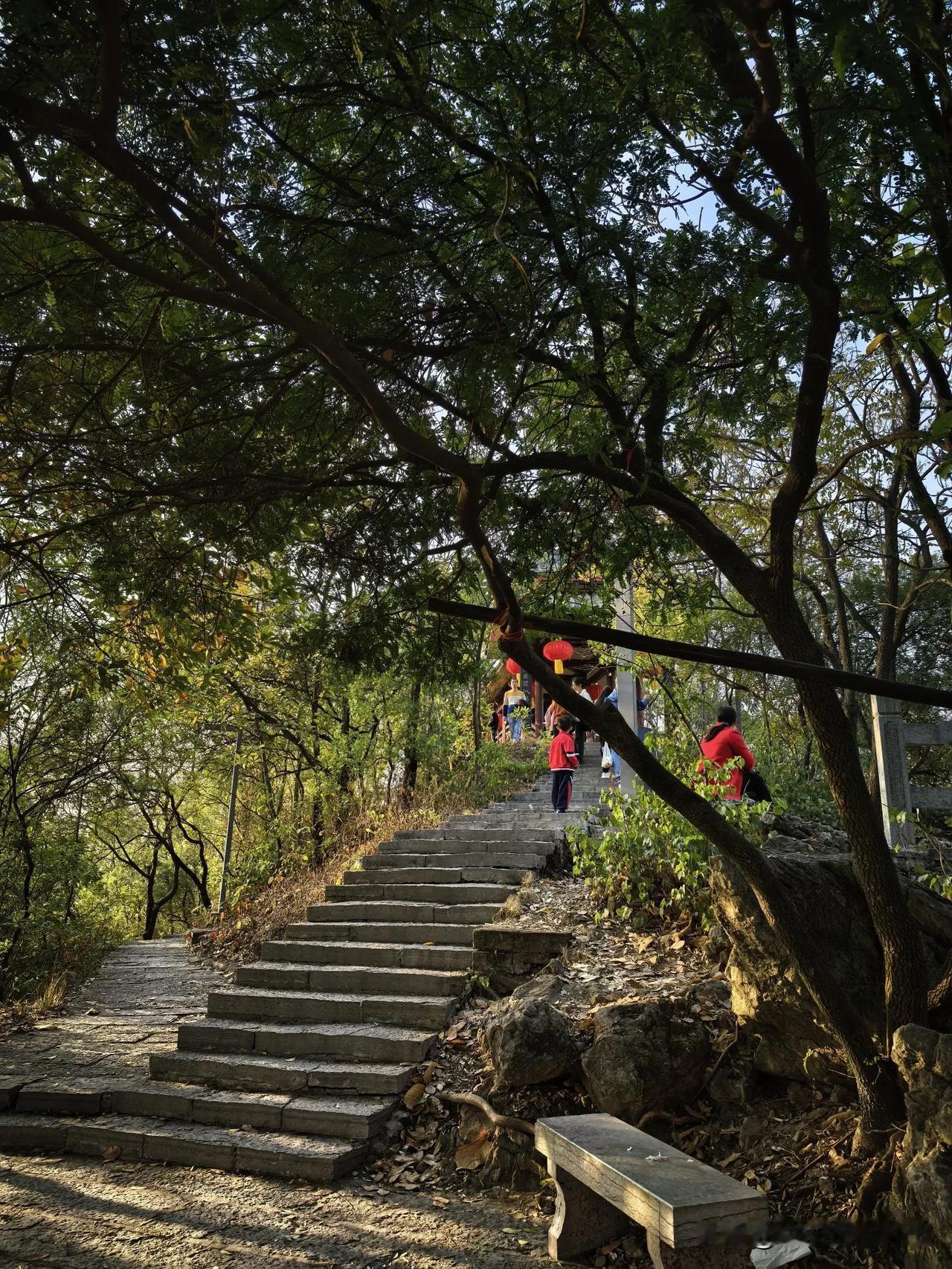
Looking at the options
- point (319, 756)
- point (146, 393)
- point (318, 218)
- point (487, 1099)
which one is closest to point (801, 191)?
point (318, 218)

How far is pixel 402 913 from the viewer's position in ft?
29.3

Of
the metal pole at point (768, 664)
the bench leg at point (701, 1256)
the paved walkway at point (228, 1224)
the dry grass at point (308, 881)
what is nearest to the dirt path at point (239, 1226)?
the paved walkway at point (228, 1224)

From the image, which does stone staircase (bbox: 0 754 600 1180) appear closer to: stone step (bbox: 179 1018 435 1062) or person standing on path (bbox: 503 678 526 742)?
stone step (bbox: 179 1018 435 1062)

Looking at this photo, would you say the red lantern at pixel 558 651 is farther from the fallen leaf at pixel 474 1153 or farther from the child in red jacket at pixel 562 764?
the fallen leaf at pixel 474 1153

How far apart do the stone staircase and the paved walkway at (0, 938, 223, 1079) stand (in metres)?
0.50

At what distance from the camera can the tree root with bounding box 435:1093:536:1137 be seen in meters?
5.50

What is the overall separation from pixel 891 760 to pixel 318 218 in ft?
20.2

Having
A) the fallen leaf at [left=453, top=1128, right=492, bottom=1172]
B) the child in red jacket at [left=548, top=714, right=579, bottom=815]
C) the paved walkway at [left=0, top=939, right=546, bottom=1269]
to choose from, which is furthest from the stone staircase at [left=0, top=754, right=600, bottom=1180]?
the child in red jacket at [left=548, top=714, right=579, bottom=815]

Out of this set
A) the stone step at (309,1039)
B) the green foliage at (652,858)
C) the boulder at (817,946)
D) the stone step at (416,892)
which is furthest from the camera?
the stone step at (416,892)

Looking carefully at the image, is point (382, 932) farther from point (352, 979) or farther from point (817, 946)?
point (817, 946)

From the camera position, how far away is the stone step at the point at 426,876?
921 centimetres

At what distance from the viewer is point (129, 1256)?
464 cm

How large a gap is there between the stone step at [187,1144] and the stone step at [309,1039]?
2.75 feet

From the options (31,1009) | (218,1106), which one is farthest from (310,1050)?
(31,1009)
